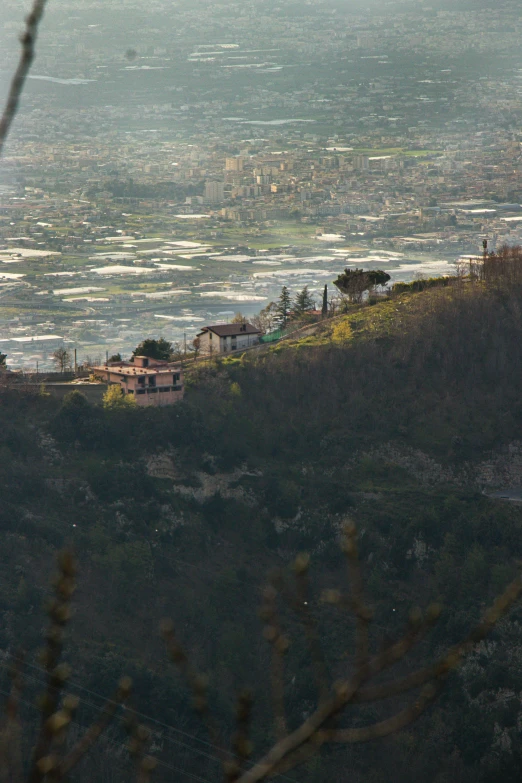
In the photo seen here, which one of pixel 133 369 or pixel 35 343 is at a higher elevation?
→ pixel 133 369

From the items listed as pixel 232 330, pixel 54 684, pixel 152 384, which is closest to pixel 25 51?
pixel 54 684

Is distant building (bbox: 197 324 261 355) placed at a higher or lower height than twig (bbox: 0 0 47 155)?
lower

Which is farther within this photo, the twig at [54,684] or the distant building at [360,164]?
the distant building at [360,164]

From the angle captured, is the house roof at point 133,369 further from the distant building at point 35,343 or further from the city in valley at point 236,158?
the distant building at point 35,343

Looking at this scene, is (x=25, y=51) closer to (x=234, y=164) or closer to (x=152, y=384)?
(x=152, y=384)

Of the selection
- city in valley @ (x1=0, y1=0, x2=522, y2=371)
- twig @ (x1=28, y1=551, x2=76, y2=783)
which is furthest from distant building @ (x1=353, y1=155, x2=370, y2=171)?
twig @ (x1=28, y1=551, x2=76, y2=783)

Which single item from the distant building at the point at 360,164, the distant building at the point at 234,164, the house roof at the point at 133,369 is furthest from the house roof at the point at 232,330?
the distant building at the point at 234,164

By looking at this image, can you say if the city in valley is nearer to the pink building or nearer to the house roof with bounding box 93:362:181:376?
the house roof with bounding box 93:362:181:376
